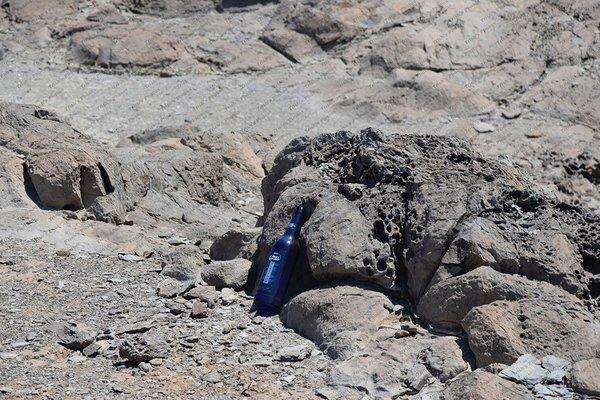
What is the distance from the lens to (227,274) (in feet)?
18.5

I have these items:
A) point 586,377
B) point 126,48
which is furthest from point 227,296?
point 126,48

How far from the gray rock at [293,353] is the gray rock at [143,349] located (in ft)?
1.55

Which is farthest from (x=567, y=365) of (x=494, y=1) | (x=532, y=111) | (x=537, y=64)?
(x=494, y=1)

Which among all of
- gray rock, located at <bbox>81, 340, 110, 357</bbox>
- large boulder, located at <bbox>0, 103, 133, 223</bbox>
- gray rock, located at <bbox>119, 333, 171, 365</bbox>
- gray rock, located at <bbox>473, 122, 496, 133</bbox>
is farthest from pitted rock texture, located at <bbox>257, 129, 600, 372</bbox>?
gray rock, located at <bbox>473, 122, 496, 133</bbox>

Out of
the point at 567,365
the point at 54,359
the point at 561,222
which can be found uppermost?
the point at 561,222

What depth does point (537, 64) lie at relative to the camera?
1124 cm

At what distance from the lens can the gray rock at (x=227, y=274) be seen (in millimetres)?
5613

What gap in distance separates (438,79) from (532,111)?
0.91 m

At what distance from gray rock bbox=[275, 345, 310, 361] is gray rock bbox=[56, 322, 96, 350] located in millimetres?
834

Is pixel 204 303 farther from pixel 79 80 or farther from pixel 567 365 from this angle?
pixel 79 80

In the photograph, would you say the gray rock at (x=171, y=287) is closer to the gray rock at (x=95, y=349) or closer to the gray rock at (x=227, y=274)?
the gray rock at (x=227, y=274)

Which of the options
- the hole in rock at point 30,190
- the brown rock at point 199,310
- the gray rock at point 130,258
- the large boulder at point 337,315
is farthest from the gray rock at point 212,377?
the hole in rock at point 30,190

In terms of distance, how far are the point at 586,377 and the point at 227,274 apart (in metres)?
1.91

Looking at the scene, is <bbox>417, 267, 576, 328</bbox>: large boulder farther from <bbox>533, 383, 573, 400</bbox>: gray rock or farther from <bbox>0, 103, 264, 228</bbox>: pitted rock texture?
<bbox>0, 103, 264, 228</bbox>: pitted rock texture
